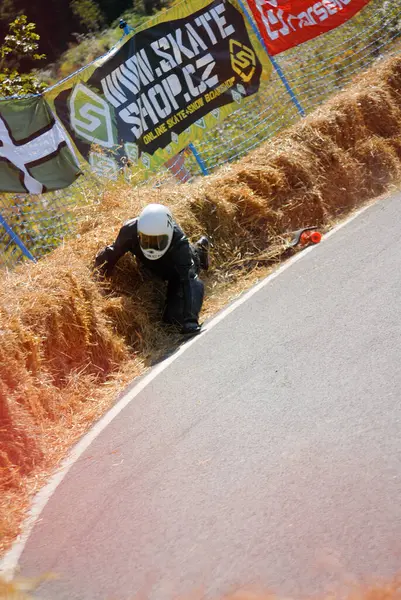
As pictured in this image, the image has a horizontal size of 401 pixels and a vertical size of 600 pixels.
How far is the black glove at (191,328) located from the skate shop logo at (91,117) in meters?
4.02

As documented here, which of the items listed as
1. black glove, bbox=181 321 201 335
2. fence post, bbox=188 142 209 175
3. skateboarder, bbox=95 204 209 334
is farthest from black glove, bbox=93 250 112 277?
fence post, bbox=188 142 209 175

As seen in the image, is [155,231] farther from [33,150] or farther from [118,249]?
[33,150]

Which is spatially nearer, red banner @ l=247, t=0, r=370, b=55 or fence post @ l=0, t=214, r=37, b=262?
fence post @ l=0, t=214, r=37, b=262

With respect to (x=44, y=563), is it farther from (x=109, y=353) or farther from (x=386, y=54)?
(x=386, y=54)

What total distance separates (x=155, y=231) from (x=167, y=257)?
43cm

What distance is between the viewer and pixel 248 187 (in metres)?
11.3

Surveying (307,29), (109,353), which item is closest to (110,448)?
(109,353)

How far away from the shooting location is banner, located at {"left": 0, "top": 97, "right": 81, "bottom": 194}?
36.8ft

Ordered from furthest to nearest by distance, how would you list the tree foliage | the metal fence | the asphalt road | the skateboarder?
the tree foliage → the metal fence → the skateboarder → the asphalt road

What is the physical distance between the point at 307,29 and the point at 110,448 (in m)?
9.21

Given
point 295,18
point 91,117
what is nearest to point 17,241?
point 91,117

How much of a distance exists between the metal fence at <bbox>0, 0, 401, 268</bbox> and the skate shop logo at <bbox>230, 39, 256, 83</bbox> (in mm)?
334

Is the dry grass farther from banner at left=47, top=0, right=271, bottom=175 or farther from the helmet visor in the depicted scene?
banner at left=47, top=0, right=271, bottom=175

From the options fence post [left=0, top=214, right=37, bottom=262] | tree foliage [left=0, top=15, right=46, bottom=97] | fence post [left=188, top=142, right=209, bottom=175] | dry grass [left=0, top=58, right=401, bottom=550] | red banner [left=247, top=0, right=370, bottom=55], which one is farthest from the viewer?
tree foliage [left=0, top=15, right=46, bottom=97]
